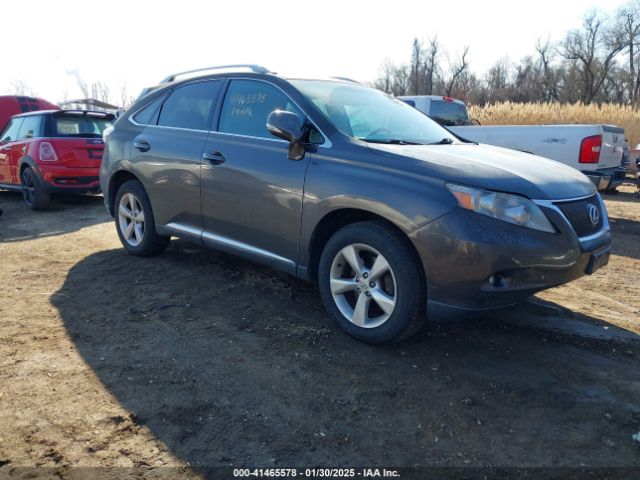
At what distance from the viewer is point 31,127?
27.3 feet

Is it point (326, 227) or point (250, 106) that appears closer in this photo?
point (326, 227)

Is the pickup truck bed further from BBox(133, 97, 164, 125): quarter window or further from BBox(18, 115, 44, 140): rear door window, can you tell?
BBox(18, 115, 44, 140): rear door window

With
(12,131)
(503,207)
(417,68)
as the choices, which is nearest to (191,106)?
(503,207)

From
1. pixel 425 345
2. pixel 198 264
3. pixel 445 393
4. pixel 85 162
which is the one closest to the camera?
pixel 445 393

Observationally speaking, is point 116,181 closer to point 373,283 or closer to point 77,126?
point 373,283

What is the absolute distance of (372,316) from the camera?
323 centimetres

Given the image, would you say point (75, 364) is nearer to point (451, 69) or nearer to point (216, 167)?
point (216, 167)

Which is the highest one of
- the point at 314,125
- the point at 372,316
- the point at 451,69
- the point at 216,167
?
the point at 451,69

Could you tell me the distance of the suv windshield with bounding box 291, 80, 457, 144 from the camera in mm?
3541

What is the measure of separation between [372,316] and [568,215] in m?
1.33

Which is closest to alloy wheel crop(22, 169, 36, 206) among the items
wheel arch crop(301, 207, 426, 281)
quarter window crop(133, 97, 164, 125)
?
quarter window crop(133, 97, 164, 125)

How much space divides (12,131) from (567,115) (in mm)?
16710

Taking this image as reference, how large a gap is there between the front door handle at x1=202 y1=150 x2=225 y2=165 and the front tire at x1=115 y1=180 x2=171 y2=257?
1.07 metres

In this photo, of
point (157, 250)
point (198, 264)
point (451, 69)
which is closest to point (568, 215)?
point (198, 264)
